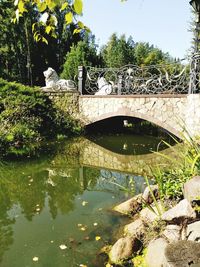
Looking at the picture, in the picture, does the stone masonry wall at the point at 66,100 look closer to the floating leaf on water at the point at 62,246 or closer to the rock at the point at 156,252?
the floating leaf on water at the point at 62,246

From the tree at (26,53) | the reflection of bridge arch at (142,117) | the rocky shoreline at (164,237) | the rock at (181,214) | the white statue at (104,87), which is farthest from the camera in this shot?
the tree at (26,53)

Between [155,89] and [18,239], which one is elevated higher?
[155,89]

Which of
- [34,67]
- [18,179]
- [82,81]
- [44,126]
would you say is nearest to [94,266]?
[18,179]

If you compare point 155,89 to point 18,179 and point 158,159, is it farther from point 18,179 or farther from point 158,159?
point 18,179

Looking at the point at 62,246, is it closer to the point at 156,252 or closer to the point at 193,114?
the point at 156,252

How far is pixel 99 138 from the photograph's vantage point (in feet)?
35.6

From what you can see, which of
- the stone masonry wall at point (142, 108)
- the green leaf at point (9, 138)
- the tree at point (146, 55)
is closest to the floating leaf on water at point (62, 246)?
the stone masonry wall at point (142, 108)

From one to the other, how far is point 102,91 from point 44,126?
269cm

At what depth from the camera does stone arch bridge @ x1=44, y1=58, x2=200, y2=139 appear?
805cm

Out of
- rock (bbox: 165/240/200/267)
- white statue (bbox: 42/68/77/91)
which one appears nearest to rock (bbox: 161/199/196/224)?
rock (bbox: 165/240/200/267)

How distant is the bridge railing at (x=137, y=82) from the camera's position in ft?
28.8

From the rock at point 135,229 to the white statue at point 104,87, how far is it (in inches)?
318

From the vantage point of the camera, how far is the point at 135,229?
3314 mm

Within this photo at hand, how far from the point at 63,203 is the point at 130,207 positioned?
1086mm
